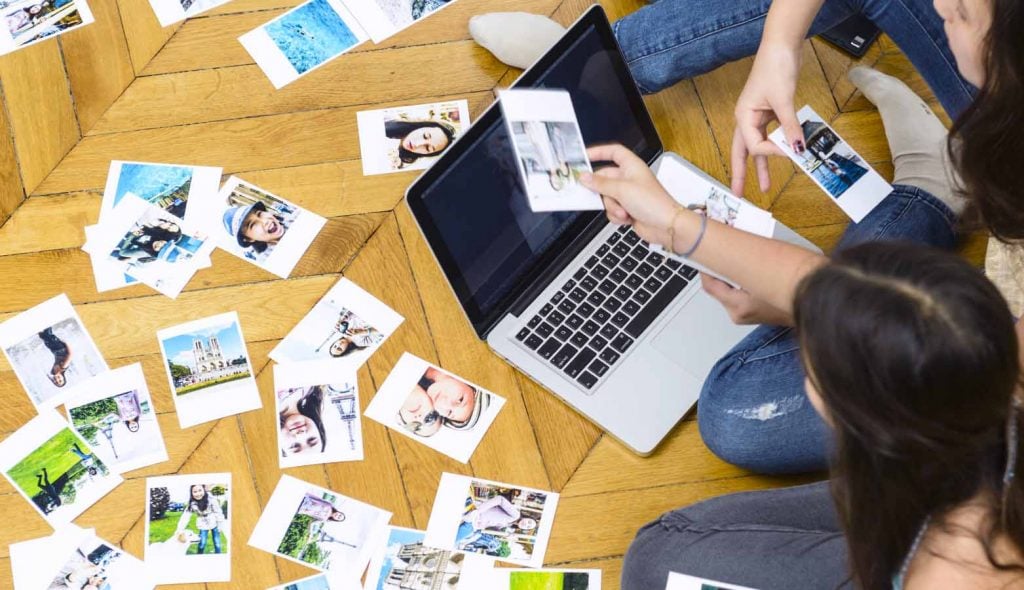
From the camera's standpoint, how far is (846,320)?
0.84 meters

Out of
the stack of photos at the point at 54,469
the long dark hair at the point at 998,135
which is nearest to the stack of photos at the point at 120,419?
the stack of photos at the point at 54,469

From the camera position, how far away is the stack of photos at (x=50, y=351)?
57.4 inches

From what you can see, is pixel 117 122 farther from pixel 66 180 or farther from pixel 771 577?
pixel 771 577

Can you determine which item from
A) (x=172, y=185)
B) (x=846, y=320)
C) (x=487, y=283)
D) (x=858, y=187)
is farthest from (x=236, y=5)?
(x=846, y=320)

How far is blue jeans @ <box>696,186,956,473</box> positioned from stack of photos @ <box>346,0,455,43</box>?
830mm

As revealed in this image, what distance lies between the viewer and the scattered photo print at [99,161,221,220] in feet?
5.16

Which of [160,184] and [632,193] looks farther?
[160,184]

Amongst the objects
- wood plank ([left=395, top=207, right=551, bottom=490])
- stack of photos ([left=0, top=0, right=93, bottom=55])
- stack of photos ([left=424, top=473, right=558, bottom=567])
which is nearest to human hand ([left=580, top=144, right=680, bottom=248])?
wood plank ([left=395, top=207, right=551, bottom=490])

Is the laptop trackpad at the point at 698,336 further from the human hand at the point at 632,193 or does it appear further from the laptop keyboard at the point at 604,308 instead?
the human hand at the point at 632,193

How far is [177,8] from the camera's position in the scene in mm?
1725

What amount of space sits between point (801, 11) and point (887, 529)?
77cm

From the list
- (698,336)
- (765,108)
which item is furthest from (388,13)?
(698,336)

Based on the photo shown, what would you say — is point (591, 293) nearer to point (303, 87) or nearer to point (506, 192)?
point (506, 192)

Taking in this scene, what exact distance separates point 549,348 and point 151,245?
0.67m
